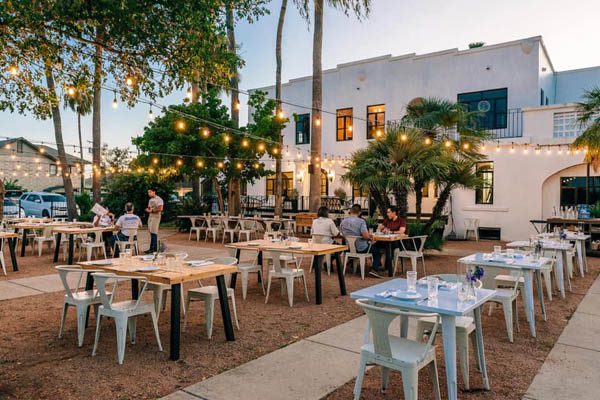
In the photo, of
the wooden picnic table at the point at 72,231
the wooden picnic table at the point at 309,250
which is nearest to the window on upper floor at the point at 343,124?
the wooden picnic table at the point at 72,231

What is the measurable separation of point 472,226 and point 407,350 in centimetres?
1416

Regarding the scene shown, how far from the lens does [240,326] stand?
5.25m

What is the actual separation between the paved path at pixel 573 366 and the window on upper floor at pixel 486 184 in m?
11.1

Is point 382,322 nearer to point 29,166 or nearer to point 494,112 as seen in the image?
point 494,112

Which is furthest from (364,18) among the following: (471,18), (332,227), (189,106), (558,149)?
(332,227)

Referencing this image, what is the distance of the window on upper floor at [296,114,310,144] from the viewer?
22125 millimetres

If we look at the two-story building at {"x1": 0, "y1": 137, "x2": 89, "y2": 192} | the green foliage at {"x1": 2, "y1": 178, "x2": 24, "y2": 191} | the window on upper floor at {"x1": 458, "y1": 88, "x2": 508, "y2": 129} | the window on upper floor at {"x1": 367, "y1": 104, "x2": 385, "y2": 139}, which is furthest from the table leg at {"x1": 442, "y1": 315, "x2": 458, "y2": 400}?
the green foliage at {"x1": 2, "y1": 178, "x2": 24, "y2": 191}

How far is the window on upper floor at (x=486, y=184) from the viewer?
16250 millimetres

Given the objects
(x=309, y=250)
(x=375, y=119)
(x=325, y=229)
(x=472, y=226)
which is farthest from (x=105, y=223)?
(x=375, y=119)

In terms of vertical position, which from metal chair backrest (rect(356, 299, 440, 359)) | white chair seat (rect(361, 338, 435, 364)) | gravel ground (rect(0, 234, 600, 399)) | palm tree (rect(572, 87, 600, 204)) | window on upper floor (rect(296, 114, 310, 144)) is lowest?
gravel ground (rect(0, 234, 600, 399))

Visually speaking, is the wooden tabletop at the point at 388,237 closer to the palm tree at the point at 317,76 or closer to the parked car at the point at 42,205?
the palm tree at the point at 317,76

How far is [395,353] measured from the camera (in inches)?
121

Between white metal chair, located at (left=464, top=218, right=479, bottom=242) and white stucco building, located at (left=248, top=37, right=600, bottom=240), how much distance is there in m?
0.26

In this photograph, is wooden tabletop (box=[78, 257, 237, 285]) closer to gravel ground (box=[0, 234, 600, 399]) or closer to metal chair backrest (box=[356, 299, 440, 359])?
gravel ground (box=[0, 234, 600, 399])
